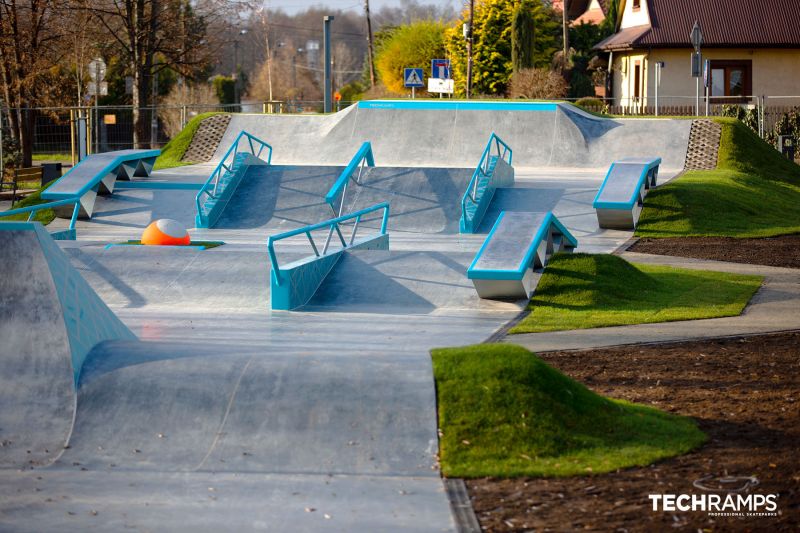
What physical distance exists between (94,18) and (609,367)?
31.6 m

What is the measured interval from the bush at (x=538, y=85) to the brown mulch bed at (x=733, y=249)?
24.5 m

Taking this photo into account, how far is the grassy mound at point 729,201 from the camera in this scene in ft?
60.7

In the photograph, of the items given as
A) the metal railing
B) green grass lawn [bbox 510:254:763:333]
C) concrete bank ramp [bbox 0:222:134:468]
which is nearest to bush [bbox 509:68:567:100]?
the metal railing

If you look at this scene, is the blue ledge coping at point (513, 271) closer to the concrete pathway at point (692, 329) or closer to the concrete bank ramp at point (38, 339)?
the concrete pathway at point (692, 329)

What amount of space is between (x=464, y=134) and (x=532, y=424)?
812 inches

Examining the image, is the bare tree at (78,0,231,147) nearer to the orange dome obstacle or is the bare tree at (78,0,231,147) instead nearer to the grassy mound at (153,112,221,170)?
the grassy mound at (153,112,221,170)

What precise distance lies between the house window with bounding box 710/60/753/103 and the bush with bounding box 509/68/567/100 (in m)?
7.31

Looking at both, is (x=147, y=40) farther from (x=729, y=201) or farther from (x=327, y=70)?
(x=729, y=201)

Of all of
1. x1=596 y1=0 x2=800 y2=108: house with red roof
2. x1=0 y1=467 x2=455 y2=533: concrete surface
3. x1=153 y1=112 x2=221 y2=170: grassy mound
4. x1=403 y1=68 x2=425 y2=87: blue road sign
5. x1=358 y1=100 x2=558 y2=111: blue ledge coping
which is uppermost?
x1=596 y1=0 x2=800 y2=108: house with red roof

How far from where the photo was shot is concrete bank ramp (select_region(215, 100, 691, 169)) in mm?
26094

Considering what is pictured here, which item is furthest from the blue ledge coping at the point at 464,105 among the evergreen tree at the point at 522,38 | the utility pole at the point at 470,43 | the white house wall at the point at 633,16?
the white house wall at the point at 633,16

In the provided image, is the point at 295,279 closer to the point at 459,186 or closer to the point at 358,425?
the point at 358,425

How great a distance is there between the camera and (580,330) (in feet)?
34.8

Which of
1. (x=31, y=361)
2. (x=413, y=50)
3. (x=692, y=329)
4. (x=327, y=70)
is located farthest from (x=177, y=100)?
(x=31, y=361)
